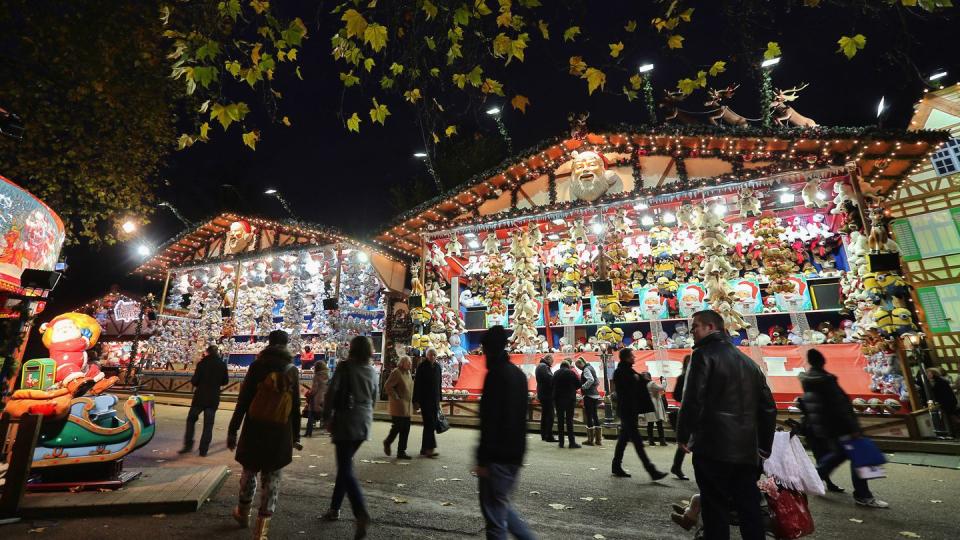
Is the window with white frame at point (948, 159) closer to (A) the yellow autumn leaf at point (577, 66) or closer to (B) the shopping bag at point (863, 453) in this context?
(B) the shopping bag at point (863, 453)

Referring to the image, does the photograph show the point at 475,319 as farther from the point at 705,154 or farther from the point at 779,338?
the point at 779,338

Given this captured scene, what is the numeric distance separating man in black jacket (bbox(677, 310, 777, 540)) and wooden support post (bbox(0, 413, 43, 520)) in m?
5.95

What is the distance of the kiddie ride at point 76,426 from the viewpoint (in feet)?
14.6

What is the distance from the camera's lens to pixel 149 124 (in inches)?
375

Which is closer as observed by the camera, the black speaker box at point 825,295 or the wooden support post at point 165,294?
the black speaker box at point 825,295

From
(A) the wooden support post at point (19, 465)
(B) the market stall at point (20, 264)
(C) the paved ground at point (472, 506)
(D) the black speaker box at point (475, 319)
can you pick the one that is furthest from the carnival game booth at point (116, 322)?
(A) the wooden support post at point (19, 465)

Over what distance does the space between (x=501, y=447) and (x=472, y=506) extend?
6.92 ft

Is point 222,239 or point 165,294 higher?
point 222,239

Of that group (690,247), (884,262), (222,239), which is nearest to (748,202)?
(884,262)

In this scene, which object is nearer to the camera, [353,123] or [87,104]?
[353,123]

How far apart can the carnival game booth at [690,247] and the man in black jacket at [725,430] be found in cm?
638

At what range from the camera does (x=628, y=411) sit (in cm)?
583

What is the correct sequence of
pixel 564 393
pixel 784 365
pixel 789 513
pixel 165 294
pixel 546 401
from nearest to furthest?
pixel 789 513
pixel 564 393
pixel 546 401
pixel 784 365
pixel 165 294

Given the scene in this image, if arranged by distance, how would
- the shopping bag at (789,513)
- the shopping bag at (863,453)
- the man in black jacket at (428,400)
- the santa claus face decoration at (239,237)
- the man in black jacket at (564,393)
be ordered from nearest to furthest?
the shopping bag at (789,513)
the shopping bag at (863,453)
the man in black jacket at (428,400)
the man in black jacket at (564,393)
the santa claus face decoration at (239,237)
